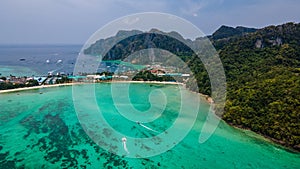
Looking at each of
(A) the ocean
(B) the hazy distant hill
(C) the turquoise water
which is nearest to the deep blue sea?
(A) the ocean

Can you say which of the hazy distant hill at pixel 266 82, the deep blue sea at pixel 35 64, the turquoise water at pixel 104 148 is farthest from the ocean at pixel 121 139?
the deep blue sea at pixel 35 64

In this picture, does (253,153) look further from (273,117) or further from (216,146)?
(273,117)

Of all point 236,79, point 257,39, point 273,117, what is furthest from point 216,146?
point 257,39

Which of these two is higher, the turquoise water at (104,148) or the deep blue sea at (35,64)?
the deep blue sea at (35,64)

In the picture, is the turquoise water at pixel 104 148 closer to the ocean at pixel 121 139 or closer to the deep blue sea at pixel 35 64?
the ocean at pixel 121 139

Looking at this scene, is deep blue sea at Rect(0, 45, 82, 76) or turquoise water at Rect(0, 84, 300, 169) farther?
deep blue sea at Rect(0, 45, 82, 76)

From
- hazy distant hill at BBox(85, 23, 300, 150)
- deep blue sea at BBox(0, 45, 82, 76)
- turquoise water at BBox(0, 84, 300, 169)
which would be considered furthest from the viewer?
deep blue sea at BBox(0, 45, 82, 76)

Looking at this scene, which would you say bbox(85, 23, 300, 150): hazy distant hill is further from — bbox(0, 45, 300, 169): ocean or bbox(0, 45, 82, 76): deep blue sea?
bbox(0, 45, 82, 76): deep blue sea

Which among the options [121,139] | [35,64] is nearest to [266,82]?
[121,139]

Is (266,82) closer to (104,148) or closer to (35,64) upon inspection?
(104,148)
